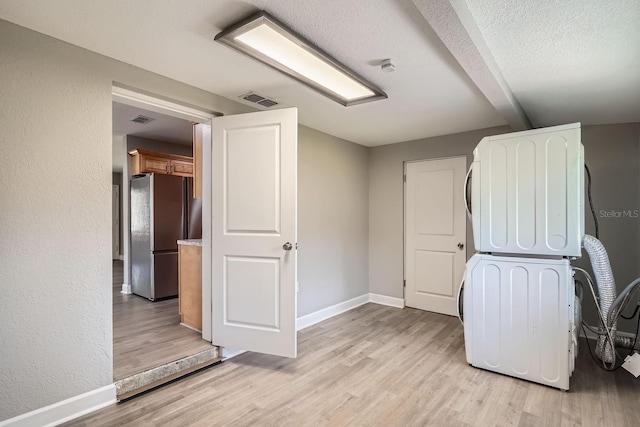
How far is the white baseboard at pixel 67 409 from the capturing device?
1.77 m

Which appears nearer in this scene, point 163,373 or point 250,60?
point 250,60

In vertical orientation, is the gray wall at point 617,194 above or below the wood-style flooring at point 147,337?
above

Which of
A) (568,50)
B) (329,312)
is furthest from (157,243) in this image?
(568,50)

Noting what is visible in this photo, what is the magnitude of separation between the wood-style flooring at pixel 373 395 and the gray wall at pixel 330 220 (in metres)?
1.00

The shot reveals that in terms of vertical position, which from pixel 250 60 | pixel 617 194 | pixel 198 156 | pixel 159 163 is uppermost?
pixel 250 60

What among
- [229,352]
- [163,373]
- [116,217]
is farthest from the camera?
[116,217]

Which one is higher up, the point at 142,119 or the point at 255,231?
the point at 142,119

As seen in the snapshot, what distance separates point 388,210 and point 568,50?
2874mm

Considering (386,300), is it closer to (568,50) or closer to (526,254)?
(526,254)

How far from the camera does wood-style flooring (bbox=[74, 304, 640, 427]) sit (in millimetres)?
1958

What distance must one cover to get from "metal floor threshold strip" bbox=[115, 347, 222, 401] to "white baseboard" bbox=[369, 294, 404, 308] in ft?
8.33

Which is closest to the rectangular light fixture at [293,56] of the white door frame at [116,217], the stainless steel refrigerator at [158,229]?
the stainless steel refrigerator at [158,229]

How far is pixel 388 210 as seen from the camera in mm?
4574

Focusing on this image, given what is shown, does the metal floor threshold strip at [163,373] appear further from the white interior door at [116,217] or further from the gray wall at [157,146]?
the white interior door at [116,217]
